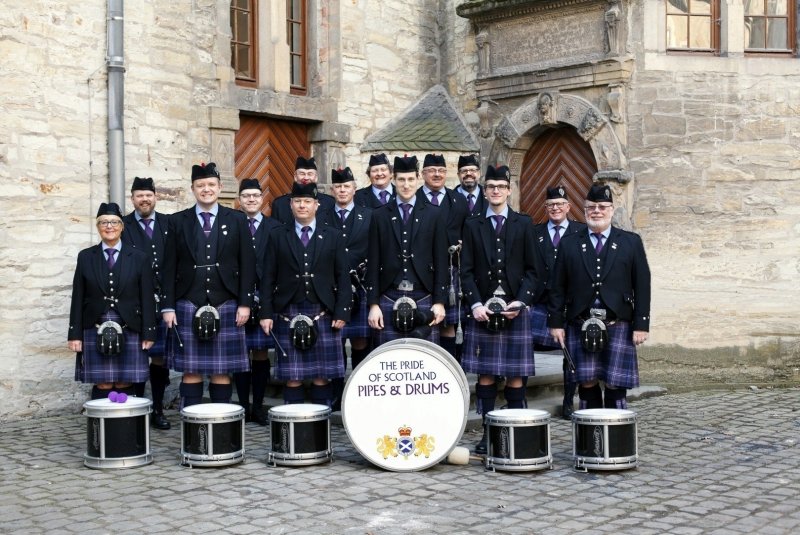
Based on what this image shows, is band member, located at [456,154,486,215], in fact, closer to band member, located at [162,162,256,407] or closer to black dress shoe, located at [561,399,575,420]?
black dress shoe, located at [561,399,575,420]

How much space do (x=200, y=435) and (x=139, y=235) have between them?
209 cm

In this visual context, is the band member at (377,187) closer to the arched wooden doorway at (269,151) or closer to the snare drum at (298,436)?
the arched wooden doorway at (269,151)

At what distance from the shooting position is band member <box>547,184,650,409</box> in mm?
7047

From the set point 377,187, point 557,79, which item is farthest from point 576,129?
point 377,187

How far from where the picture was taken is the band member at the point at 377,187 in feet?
28.5

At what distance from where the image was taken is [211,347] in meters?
7.43

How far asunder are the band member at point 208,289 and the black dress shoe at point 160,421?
76 centimetres

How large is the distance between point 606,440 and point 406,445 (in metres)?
1.21

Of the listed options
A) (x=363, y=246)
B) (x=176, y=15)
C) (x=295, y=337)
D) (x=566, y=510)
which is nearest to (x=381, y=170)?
(x=363, y=246)

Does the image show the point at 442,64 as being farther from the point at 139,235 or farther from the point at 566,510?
the point at 566,510

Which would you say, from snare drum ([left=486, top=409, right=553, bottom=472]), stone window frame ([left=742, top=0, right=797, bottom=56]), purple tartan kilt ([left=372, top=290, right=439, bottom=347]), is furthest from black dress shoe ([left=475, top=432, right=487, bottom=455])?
stone window frame ([left=742, top=0, right=797, bottom=56])

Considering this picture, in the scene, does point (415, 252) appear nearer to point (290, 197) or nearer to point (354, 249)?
point (354, 249)

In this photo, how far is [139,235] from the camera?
26.9ft

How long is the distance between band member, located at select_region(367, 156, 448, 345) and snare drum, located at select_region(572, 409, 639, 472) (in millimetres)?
1228
